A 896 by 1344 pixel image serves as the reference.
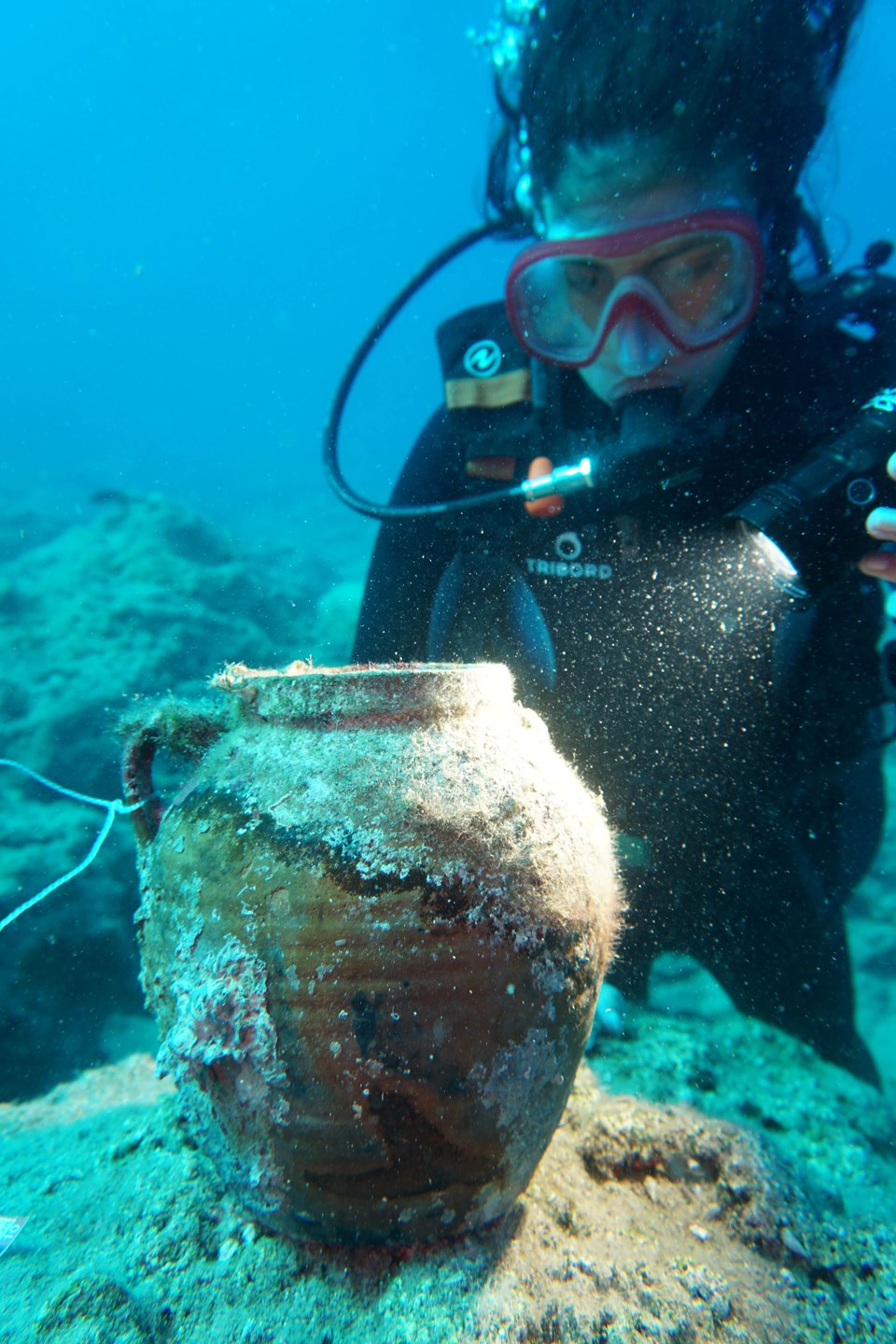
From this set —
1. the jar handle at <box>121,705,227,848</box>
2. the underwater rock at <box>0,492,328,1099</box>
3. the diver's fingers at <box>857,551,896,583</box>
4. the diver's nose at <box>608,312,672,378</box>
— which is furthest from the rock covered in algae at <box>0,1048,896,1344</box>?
the diver's nose at <box>608,312,672,378</box>

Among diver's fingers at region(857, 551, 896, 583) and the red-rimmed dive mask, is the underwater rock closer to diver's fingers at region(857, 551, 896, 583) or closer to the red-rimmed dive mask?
the red-rimmed dive mask

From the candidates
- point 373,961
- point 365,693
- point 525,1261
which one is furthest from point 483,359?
point 525,1261

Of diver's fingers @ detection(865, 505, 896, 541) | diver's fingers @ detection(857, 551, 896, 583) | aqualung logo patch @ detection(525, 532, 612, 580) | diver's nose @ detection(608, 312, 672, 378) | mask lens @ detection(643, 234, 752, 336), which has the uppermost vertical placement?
mask lens @ detection(643, 234, 752, 336)

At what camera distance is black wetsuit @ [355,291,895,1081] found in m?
3.12

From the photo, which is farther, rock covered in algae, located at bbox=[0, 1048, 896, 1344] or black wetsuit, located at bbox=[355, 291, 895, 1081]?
black wetsuit, located at bbox=[355, 291, 895, 1081]

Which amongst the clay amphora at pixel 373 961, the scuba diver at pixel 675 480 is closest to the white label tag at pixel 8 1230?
the clay amphora at pixel 373 961

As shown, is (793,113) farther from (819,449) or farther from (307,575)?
(307,575)

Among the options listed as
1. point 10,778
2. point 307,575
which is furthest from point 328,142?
point 10,778

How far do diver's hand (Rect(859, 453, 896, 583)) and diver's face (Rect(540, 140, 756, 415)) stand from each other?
1.16m

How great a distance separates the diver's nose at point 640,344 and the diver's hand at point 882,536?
1.18 metres

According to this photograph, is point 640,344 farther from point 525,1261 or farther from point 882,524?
point 525,1261

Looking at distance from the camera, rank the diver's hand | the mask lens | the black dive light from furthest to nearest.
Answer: the mask lens
the black dive light
the diver's hand

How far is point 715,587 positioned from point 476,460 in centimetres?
138

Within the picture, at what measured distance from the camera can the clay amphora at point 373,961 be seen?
1198mm
